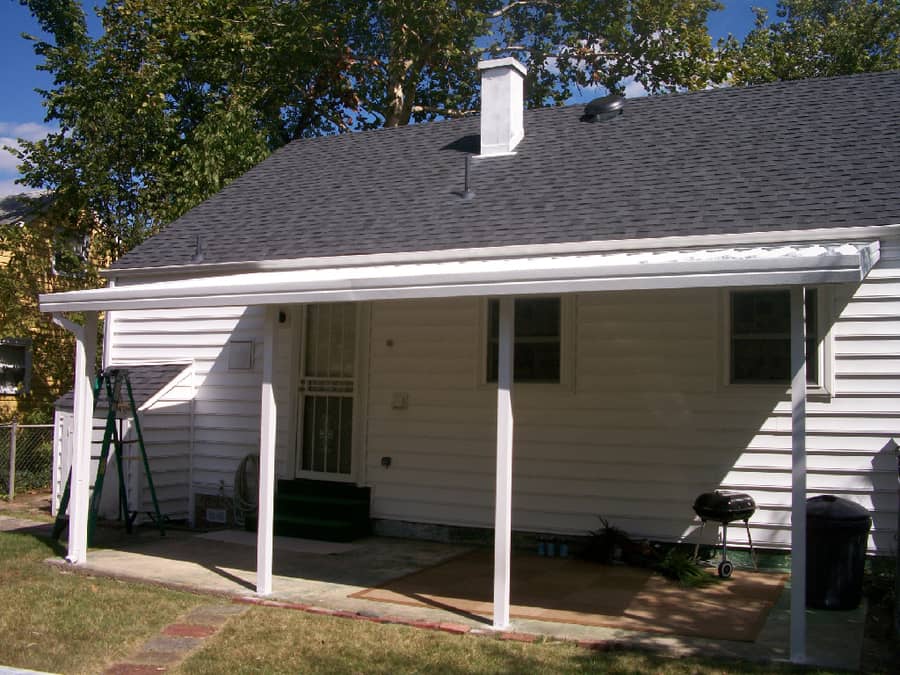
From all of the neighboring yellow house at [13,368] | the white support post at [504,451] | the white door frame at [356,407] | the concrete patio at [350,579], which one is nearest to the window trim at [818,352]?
the concrete patio at [350,579]

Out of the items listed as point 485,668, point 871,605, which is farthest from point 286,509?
point 871,605

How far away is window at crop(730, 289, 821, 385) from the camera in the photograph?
8.59 m

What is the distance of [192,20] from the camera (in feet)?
61.8

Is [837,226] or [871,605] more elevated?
[837,226]

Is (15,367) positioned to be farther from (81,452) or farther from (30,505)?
(81,452)

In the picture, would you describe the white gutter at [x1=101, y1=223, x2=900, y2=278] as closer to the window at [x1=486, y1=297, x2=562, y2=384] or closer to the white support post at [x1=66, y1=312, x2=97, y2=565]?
the window at [x1=486, y1=297, x2=562, y2=384]

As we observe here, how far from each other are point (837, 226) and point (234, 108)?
44.0ft

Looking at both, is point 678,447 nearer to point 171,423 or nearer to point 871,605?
point 871,605

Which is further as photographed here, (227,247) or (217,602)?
(227,247)

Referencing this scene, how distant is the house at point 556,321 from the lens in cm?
749

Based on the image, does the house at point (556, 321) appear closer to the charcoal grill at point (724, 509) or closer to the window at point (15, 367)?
the charcoal grill at point (724, 509)

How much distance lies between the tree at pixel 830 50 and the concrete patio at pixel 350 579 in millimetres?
16332

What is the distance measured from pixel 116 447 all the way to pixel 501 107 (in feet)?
21.2

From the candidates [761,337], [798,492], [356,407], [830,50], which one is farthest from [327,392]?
[830,50]
